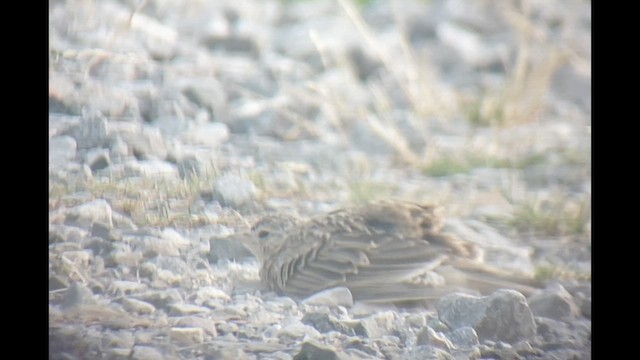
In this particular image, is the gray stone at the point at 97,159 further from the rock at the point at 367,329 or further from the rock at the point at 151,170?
the rock at the point at 367,329

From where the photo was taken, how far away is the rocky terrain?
11.0 feet

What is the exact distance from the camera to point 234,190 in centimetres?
366

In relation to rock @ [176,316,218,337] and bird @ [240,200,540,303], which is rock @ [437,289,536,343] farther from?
rock @ [176,316,218,337]

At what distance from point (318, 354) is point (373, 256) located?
0.46 metres

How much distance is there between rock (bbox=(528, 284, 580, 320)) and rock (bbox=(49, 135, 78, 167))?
58.1 inches

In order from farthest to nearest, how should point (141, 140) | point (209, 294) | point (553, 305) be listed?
1. point (141, 140)
2. point (553, 305)
3. point (209, 294)

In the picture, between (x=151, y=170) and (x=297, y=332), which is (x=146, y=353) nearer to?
(x=297, y=332)

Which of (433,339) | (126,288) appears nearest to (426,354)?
(433,339)

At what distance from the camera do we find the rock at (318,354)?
3.22 m

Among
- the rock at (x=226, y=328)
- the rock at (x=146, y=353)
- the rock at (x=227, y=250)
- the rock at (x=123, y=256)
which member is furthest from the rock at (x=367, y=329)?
the rock at (x=123, y=256)
